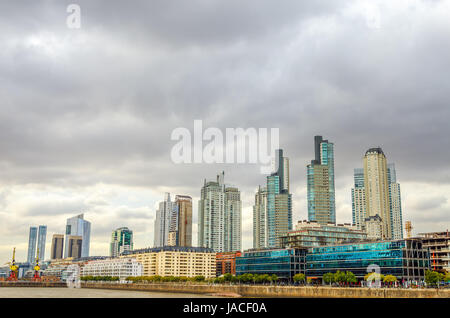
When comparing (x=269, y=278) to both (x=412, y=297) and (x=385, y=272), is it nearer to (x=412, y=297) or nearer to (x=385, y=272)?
(x=385, y=272)

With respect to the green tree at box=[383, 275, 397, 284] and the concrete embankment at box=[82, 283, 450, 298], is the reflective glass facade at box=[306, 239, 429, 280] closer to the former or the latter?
the green tree at box=[383, 275, 397, 284]
